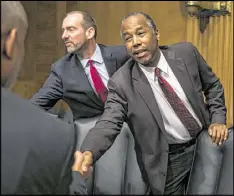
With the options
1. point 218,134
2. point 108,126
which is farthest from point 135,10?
point 108,126

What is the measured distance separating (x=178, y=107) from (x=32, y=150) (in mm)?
1206

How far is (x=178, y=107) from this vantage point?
193 cm

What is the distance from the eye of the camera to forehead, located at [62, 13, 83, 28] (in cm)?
264

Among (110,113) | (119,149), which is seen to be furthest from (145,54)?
(119,149)

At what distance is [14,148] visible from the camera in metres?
0.78

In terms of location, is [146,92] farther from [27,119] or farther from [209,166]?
[27,119]

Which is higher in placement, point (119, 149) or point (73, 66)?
point (73, 66)

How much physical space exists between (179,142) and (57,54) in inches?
110

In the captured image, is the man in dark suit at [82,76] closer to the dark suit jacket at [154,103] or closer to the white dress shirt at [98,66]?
the white dress shirt at [98,66]

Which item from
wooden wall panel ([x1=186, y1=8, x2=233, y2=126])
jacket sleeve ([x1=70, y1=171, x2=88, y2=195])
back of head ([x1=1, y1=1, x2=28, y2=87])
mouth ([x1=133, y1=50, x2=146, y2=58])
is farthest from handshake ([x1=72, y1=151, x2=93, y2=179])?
wooden wall panel ([x1=186, y1=8, x2=233, y2=126])

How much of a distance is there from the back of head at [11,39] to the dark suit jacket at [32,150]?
5 cm

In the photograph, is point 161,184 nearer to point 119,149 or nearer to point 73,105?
point 119,149

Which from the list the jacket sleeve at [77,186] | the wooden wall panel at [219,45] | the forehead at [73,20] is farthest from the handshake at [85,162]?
the wooden wall panel at [219,45]

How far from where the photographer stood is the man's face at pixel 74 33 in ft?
8.28
